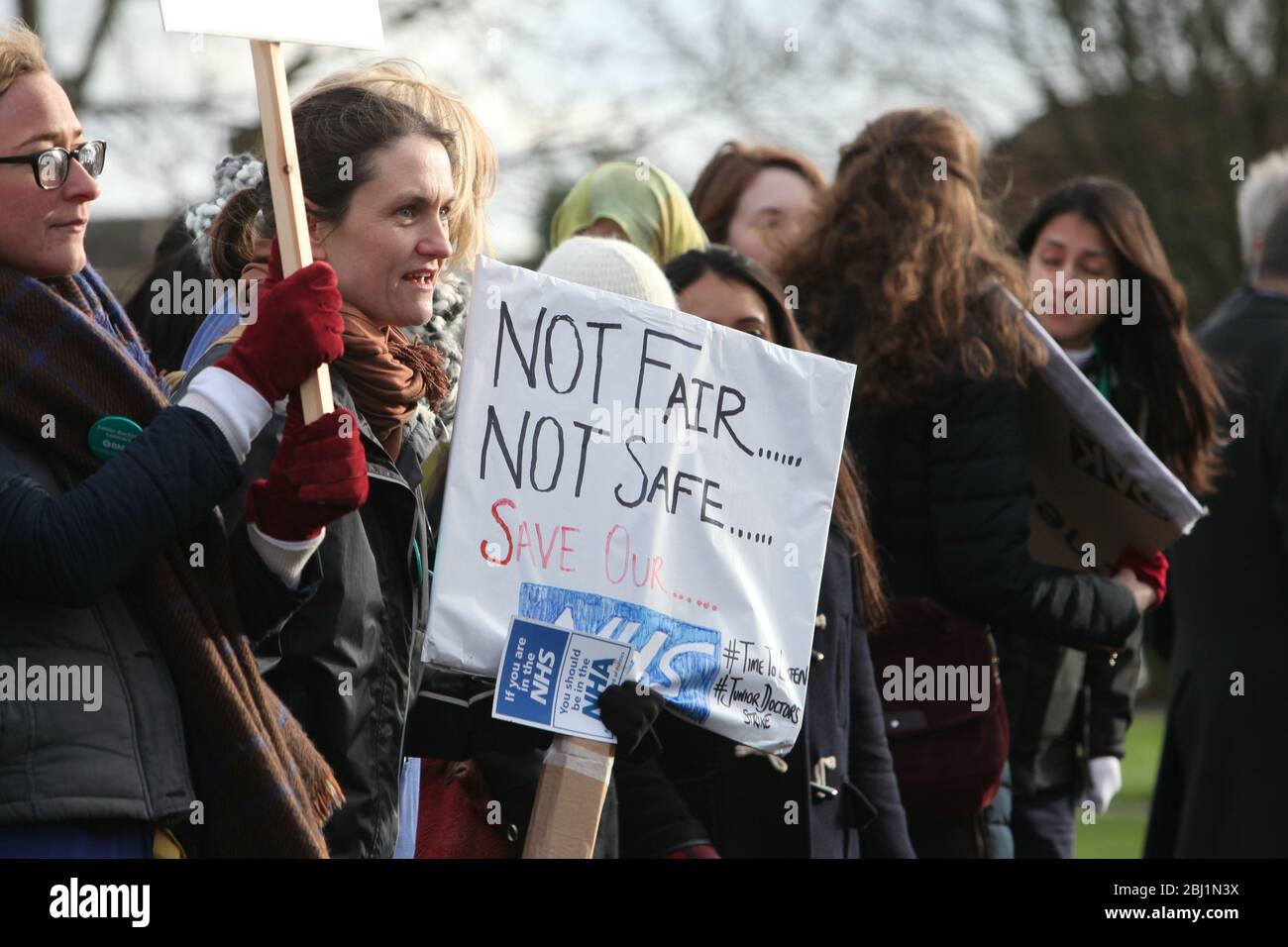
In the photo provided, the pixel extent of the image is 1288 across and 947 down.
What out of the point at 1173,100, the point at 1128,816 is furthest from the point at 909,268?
the point at 1173,100

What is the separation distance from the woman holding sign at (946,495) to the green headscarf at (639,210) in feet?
2.15

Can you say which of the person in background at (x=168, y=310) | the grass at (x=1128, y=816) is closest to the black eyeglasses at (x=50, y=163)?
the person in background at (x=168, y=310)

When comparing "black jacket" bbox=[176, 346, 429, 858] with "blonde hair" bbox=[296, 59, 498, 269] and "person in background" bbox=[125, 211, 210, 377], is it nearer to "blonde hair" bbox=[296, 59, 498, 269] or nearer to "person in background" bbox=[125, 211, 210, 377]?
"blonde hair" bbox=[296, 59, 498, 269]

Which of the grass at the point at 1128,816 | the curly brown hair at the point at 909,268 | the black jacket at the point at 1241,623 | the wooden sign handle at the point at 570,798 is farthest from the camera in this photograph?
the grass at the point at 1128,816

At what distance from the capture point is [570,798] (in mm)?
3074

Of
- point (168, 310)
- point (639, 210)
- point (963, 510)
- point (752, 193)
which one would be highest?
point (752, 193)

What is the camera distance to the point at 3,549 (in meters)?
2.55

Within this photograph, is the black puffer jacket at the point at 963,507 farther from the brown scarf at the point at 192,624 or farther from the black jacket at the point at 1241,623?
the brown scarf at the point at 192,624

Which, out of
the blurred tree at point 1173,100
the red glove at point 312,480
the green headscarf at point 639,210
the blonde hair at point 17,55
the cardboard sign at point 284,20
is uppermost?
the blurred tree at point 1173,100

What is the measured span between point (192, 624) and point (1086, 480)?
258 centimetres

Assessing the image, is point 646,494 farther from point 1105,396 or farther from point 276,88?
point 1105,396

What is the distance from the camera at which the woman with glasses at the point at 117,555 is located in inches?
101

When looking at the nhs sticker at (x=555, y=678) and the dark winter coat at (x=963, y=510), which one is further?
the dark winter coat at (x=963, y=510)
